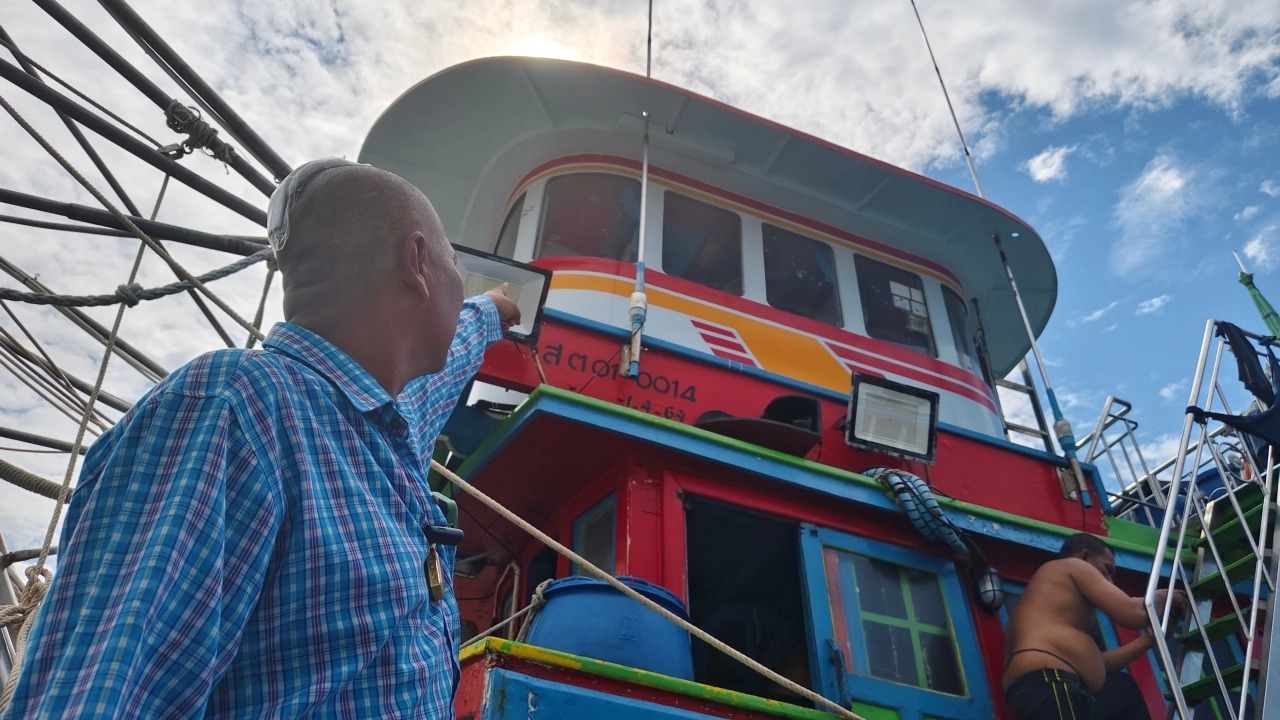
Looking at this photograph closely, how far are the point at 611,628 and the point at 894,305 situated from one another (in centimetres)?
463

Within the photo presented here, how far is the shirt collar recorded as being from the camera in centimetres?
117

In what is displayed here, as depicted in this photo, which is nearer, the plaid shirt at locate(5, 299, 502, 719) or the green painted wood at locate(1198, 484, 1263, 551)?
the plaid shirt at locate(5, 299, 502, 719)

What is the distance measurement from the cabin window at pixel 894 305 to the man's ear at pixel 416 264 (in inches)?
217

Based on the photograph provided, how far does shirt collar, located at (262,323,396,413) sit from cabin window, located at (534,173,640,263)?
15.4ft

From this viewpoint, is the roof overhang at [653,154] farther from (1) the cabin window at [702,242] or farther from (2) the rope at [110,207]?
(2) the rope at [110,207]

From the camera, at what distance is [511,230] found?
672 cm

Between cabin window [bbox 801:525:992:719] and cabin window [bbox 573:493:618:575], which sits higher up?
cabin window [bbox 573:493:618:575]

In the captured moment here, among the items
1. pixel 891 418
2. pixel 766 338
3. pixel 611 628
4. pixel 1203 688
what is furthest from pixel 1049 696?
pixel 766 338

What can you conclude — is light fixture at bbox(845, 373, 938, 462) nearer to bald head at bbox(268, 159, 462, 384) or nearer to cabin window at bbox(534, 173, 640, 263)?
cabin window at bbox(534, 173, 640, 263)

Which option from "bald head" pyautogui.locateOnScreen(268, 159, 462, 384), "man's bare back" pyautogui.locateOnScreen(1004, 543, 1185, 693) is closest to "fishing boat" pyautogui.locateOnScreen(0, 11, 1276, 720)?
"man's bare back" pyautogui.locateOnScreen(1004, 543, 1185, 693)

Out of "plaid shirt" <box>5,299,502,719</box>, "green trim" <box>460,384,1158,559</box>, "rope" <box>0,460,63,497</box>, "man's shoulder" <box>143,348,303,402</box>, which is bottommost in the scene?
"plaid shirt" <box>5,299,502,719</box>

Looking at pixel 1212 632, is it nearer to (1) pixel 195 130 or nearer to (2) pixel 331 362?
(2) pixel 331 362

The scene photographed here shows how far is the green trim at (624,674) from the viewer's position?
2551 mm

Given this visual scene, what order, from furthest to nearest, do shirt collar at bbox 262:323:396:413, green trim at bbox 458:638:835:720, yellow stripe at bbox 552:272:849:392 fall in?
1. yellow stripe at bbox 552:272:849:392
2. green trim at bbox 458:638:835:720
3. shirt collar at bbox 262:323:396:413
